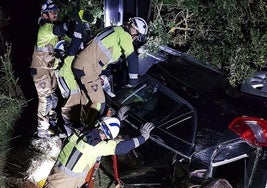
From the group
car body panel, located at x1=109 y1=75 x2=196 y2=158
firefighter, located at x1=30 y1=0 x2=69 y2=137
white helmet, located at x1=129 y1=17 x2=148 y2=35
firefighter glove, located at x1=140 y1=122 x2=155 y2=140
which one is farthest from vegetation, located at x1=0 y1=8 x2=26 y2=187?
firefighter glove, located at x1=140 y1=122 x2=155 y2=140

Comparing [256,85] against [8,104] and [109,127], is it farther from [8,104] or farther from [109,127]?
[8,104]

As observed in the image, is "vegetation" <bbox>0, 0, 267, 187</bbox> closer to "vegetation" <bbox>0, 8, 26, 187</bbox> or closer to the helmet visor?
"vegetation" <bbox>0, 8, 26, 187</bbox>

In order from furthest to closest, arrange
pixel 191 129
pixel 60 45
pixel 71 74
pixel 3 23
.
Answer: pixel 3 23
pixel 60 45
pixel 71 74
pixel 191 129

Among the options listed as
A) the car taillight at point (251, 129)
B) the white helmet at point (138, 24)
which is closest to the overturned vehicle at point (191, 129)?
the car taillight at point (251, 129)

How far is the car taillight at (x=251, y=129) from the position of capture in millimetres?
4020

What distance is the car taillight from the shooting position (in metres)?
Result: 4.02

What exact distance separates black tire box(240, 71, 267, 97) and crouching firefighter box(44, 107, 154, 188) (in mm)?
1054

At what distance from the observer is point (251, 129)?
4059 millimetres

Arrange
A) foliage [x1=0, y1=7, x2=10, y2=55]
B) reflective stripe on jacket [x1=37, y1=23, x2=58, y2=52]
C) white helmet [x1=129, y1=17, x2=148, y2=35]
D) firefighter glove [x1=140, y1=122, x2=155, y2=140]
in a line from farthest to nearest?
foliage [x1=0, y1=7, x2=10, y2=55] < reflective stripe on jacket [x1=37, y1=23, x2=58, y2=52] < white helmet [x1=129, y1=17, x2=148, y2=35] < firefighter glove [x1=140, y1=122, x2=155, y2=140]

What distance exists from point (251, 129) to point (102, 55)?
2.35 m

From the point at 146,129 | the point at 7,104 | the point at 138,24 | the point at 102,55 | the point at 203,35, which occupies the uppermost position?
the point at 138,24

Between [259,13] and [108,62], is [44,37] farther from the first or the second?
[259,13]

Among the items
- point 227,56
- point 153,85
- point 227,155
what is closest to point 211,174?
point 227,155

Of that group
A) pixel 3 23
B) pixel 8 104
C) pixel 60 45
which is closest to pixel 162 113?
pixel 60 45
